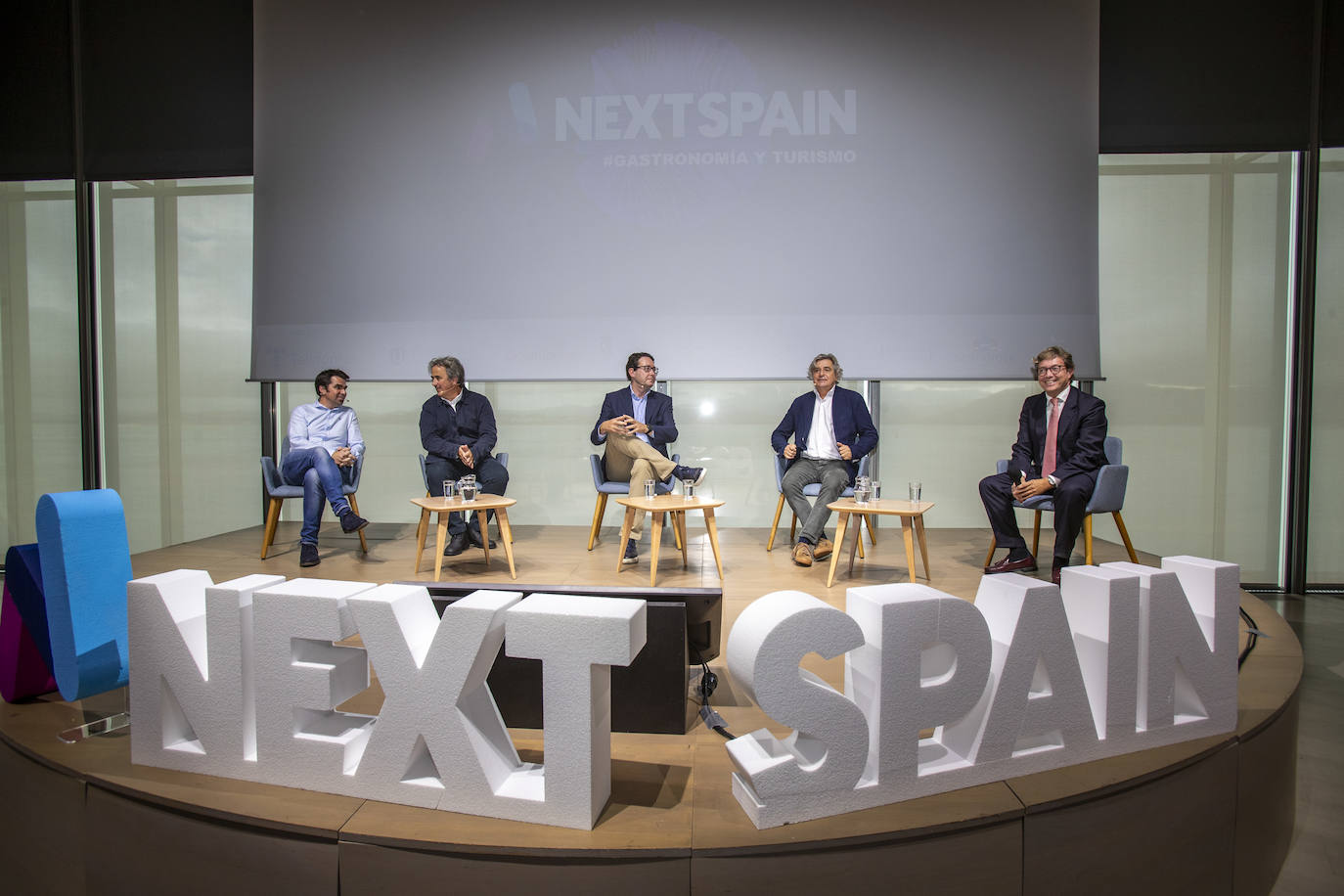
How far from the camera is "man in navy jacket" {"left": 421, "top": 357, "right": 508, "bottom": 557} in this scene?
4211 mm

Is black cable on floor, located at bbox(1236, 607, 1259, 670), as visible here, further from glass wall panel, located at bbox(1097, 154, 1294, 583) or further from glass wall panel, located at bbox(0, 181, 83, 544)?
glass wall panel, located at bbox(0, 181, 83, 544)

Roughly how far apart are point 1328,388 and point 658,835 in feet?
16.6

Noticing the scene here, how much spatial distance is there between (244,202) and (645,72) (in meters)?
3.13

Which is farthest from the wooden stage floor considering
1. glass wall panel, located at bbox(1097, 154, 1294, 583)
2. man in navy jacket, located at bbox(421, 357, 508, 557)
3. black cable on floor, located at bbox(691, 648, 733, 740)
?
black cable on floor, located at bbox(691, 648, 733, 740)

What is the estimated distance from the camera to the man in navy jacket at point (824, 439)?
13.6 ft

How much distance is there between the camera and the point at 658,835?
4.43ft

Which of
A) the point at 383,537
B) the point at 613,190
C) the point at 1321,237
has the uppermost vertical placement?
the point at 613,190

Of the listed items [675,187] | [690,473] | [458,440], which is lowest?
[690,473]

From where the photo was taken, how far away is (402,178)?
459cm

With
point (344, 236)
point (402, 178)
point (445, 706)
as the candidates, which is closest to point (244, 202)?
point (344, 236)

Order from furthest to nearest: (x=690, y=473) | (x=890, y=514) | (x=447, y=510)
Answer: (x=690, y=473), (x=447, y=510), (x=890, y=514)

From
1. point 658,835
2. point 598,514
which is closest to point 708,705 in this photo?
point 658,835

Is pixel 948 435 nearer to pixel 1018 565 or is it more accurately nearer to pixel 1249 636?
pixel 1018 565

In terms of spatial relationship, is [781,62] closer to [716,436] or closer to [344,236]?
[716,436]
